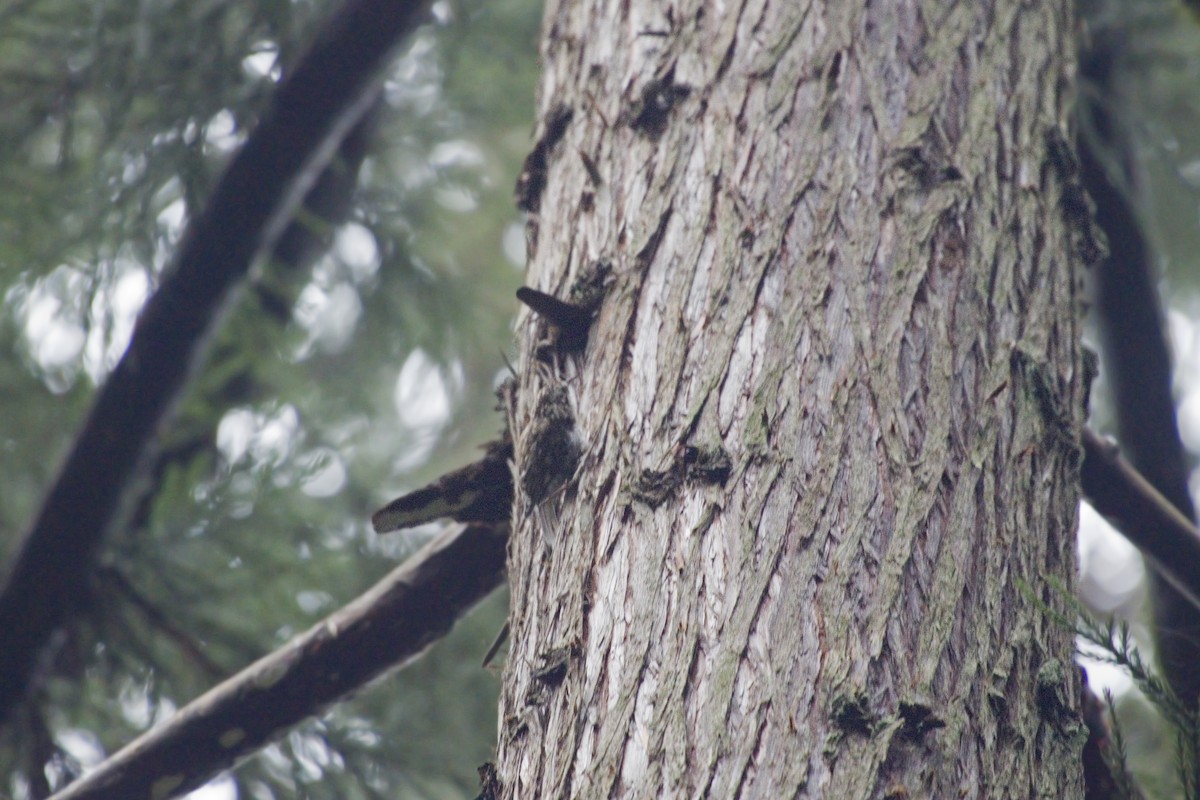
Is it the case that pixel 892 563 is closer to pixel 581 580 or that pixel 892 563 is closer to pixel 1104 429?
pixel 581 580

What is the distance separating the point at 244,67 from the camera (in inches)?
137

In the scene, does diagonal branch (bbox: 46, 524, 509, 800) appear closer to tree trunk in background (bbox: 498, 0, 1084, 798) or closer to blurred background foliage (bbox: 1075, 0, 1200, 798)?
tree trunk in background (bbox: 498, 0, 1084, 798)

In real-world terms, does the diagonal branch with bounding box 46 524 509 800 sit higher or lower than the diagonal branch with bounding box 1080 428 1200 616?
lower

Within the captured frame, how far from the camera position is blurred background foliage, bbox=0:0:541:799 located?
3.19 metres

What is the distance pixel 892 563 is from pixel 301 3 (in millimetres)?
2896

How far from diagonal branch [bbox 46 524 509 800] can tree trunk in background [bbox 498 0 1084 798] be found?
0.44m

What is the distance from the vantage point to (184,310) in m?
2.48

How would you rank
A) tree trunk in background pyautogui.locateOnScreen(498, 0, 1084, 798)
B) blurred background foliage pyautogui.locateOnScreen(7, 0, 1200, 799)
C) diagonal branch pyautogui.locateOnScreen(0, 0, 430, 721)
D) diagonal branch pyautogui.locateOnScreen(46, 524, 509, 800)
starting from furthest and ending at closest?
1. blurred background foliage pyautogui.locateOnScreen(7, 0, 1200, 799)
2. diagonal branch pyautogui.locateOnScreen(0, 0, 430, 721)
3. diagonal branch pyautogui.locateOnScreen(46, 524, 509, 800)
4. tree trunk in background pyautogui.locateOnScreen(498, 0, 1084, 798)

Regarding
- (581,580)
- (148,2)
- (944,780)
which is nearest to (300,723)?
(581,580)

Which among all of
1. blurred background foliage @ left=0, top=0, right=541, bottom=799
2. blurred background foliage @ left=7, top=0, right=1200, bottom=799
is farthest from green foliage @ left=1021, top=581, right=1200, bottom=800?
blurred background foliage @ left=0, top=0, right=541, bottom=799

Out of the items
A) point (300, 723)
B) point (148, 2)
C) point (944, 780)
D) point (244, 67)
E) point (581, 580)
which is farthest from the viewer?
point (244, 67)

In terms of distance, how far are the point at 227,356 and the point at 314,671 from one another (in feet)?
9.10

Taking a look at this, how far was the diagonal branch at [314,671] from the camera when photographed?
1.79m

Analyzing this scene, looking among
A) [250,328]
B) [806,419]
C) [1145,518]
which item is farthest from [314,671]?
[250,328]
